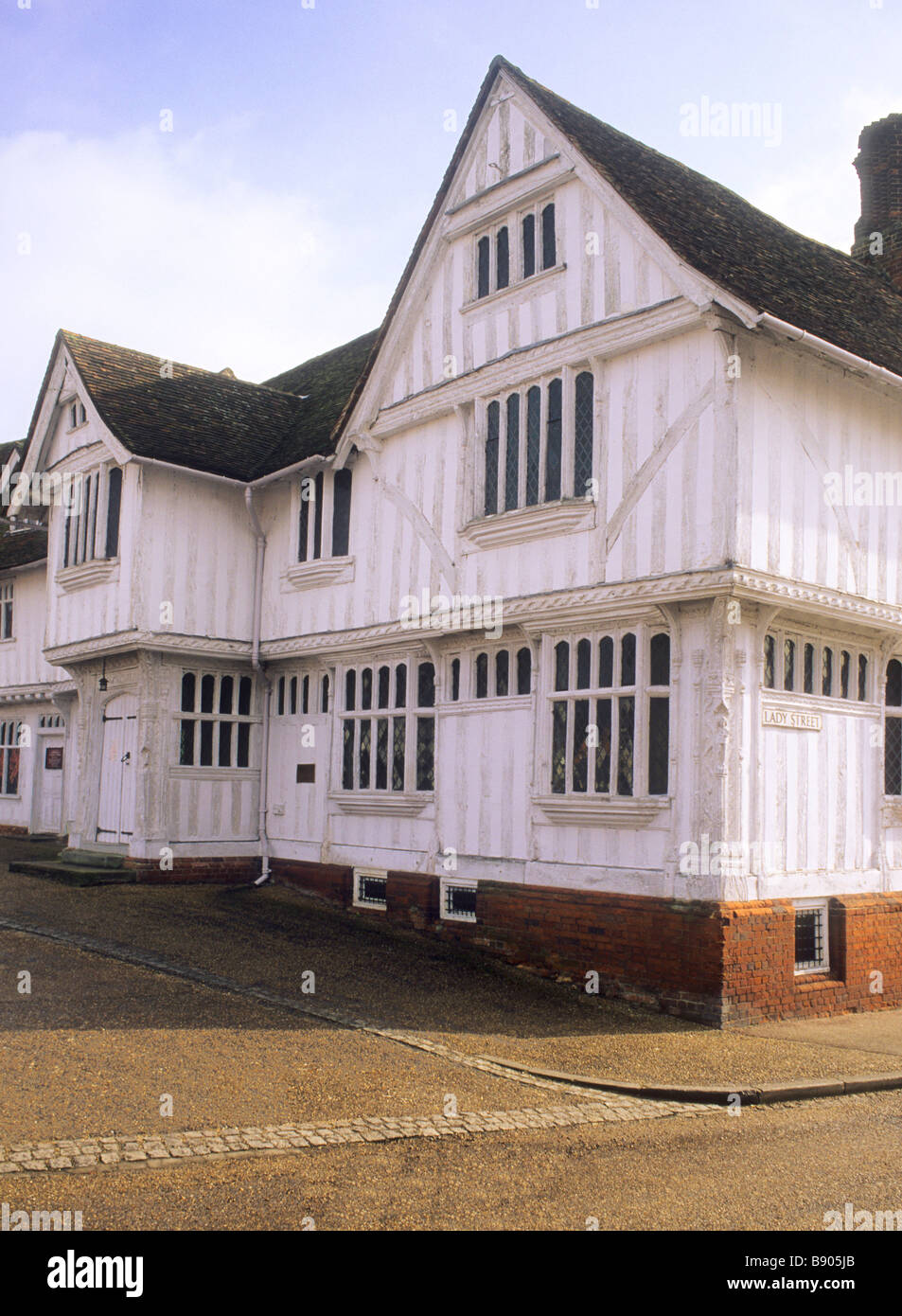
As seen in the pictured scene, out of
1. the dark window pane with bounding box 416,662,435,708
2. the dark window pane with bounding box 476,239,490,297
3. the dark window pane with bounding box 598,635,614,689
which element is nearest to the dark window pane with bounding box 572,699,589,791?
the dark window pane with bounding box 598,635,614,689

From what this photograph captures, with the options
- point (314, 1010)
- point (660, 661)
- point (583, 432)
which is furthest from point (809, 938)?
point (583, 432)

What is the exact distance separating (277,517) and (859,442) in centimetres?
880

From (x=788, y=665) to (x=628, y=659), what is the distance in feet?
5.55

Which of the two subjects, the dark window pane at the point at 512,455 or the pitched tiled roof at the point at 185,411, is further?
the pitched tiled roof at the point at 185,411

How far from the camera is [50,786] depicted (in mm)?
26141

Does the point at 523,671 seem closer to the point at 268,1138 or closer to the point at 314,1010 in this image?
the point at 314,1010

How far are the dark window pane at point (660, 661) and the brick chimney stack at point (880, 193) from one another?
9466mm

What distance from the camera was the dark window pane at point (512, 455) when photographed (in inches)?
549

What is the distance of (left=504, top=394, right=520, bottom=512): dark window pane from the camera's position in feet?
45.7

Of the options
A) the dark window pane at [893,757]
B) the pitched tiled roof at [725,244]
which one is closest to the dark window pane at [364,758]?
the pitched tiled roof at [725,244]

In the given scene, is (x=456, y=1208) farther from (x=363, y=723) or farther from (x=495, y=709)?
(x=363, y=723)

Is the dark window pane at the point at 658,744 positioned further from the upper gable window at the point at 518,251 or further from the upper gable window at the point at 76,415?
the upper gable window at the point at 76,415

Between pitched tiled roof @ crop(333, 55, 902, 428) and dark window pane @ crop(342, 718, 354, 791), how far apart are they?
433cm
